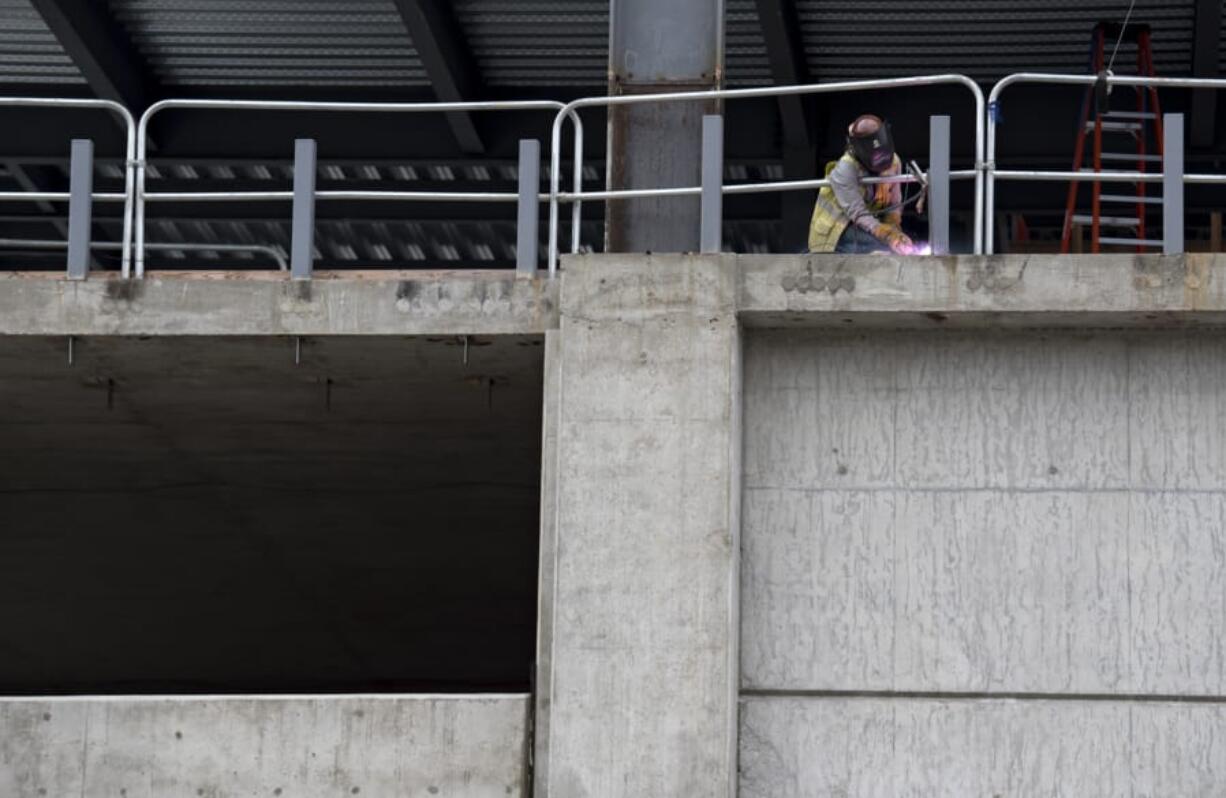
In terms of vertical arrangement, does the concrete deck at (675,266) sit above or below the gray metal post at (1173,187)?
below

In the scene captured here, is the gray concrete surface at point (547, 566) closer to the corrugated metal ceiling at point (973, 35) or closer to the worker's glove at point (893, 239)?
the worker's glove at point (893, 239)

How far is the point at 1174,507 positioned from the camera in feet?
39.3

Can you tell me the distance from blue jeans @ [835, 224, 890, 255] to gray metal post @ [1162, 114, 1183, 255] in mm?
1613

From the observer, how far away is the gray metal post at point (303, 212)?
1257cm

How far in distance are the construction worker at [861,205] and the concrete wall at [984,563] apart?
765mm

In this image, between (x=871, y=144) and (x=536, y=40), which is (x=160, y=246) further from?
(x=871, y=144)

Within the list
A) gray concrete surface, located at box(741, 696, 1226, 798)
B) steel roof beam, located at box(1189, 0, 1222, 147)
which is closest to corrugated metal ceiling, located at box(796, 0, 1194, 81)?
steel roof beam, located at box(1189, 0, 1222, 147)

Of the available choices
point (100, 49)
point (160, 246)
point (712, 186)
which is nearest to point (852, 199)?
point (712, 186)

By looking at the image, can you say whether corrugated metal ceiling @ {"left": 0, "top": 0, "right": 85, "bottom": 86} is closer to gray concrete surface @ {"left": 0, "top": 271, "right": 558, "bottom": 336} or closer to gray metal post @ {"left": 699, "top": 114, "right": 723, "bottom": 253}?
gray concrete surface @ {"left": 0, "top": 271, "right": 558, "bottom": 336}

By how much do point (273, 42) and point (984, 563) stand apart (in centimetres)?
1178

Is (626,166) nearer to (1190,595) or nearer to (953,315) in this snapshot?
(953,315)

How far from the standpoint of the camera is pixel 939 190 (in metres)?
12.3

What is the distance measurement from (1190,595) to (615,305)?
3.45 m

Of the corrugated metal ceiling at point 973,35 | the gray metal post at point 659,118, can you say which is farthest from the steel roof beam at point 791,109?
the gray metal post at point 659,118
